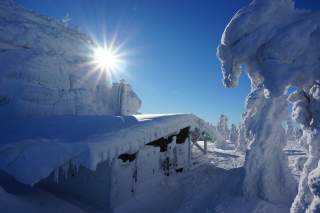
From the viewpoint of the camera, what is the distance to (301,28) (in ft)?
21.4

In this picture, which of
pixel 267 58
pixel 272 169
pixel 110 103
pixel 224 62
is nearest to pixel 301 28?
pixel 267 58

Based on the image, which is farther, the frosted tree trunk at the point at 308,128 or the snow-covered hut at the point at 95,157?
the snow-covered hut at the point at 95,157

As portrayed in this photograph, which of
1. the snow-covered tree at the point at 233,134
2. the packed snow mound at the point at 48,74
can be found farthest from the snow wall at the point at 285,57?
the snow-covered tree at the point at 233,134

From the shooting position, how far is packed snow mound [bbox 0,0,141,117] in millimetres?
23422

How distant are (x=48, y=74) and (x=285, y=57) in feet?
90.2

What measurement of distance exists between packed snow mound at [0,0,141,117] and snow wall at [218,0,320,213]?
20.6 metres

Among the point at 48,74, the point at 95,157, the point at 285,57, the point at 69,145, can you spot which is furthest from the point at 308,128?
the point at 48,74

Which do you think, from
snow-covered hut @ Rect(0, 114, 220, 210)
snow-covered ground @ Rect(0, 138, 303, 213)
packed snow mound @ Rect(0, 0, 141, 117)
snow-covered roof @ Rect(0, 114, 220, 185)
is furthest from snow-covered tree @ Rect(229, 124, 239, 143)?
snow-covered roof @ Rect(0, 114, 220, 185)

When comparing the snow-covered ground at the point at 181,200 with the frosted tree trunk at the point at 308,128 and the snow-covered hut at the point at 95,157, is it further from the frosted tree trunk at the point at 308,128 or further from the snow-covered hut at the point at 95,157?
the frosted tree trunk at the point at 308,128

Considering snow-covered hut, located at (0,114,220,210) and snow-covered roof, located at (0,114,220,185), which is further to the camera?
snow-covered hut, located at (0,114,220,210)

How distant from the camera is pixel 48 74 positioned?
2861 cm

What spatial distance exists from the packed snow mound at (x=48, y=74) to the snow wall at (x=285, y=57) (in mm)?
20565

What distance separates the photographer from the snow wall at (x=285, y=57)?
20.4 feet

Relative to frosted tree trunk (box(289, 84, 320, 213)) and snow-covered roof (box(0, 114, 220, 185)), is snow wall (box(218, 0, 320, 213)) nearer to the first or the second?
frosted tree trunk (box(289, 84, 320, 213))
